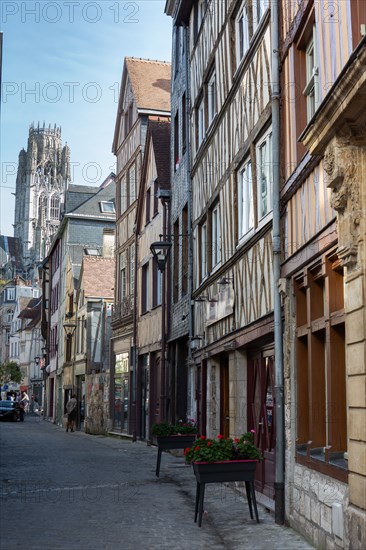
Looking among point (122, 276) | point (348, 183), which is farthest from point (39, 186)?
point (348, 183)

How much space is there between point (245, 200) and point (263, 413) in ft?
10.5

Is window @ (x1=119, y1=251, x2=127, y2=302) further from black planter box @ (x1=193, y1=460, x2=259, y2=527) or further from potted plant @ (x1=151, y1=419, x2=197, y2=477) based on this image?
black planter box @ (x1=193, y1=460, x2=259, y2=527)

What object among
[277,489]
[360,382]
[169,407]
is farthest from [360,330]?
[169,407]

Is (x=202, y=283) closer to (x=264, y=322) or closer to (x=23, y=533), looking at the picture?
(x=264, y=322)

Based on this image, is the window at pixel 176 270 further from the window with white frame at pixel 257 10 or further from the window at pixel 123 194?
the window at pixel 123 194

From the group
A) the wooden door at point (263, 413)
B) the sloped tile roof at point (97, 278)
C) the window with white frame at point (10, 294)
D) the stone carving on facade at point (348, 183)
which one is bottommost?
the wooden door at point (263, 413)

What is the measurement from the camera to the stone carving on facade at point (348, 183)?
584 centimetres

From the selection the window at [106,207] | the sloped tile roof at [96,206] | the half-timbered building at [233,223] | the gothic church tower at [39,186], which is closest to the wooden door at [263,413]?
the half-timbered building at [233,223]

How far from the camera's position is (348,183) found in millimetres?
5879

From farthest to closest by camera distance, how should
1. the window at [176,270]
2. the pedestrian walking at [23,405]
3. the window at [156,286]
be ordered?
the pedestrian walking at [23,405] < the window at [156,286] < the window at [176,270]

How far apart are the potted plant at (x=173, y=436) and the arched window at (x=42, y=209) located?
13477 cm

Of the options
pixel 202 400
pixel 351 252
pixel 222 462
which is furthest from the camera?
pixel 202 400

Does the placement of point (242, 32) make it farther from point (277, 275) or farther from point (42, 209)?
point (42, 209)

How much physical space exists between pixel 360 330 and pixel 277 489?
3144mm
